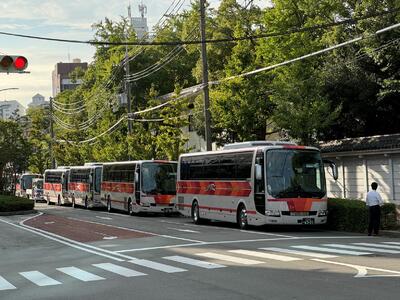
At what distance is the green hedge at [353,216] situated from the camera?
20641 mm

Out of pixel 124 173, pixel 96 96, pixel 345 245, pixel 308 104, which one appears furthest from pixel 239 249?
pixel 96 96

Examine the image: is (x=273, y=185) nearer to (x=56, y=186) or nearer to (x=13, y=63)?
(x=13, y=63)

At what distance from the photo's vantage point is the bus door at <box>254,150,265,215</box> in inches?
875

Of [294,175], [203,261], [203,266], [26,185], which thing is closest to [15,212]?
[294,175]

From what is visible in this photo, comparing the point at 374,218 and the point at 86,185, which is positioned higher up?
the point at 86,185

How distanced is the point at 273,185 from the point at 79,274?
34.9ft

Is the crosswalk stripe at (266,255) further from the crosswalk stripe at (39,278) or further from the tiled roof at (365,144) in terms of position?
the tiled roof at (365,144)

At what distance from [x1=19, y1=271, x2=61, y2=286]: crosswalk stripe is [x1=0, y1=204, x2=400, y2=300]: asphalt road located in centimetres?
2

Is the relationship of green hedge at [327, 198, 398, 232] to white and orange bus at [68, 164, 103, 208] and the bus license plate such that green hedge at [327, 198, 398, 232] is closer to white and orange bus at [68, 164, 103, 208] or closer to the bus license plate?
the bus license plate

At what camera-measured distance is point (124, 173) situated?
125 ft

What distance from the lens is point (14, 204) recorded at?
40.8m

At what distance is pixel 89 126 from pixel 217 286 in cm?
6366

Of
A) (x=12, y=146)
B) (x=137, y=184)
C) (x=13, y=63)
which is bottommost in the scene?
(x=137, y=184)

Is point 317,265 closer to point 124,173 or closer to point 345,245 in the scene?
point 345,245
